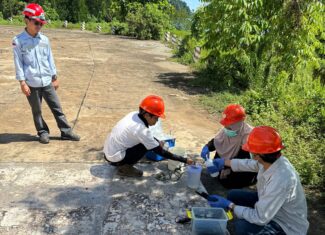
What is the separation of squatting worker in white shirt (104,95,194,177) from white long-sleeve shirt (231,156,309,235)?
1337 millimetres

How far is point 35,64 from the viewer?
484 centimetres

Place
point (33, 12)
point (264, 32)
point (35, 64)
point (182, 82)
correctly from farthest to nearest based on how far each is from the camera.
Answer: point (182, 82) < point (264, 32) < point (35, 64) < point (33, 12)

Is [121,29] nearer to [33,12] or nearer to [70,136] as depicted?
[70,136]

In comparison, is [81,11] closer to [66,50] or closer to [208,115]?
[66,50]

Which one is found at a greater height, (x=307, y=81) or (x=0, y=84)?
(x=307, y=81)

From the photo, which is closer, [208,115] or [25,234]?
[25,234]

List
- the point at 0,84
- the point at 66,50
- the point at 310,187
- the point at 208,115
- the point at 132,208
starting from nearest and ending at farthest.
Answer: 1. the point at 132,208
2. the point at 310,187
3. the point at 208,115
4. the point at 0,84
5. the point at 66,50

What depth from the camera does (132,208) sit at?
148 inches

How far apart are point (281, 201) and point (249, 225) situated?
17.3 inches

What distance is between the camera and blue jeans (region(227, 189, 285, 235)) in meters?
2.89

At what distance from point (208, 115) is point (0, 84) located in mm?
4990

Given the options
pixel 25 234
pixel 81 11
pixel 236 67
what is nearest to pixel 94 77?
pixel 236 67

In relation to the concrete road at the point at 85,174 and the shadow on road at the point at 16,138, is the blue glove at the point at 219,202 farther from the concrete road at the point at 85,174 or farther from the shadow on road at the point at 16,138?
the shadow on road at the point at 16,138

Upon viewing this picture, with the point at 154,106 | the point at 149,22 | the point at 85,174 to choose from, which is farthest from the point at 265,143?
the point at 149,22
